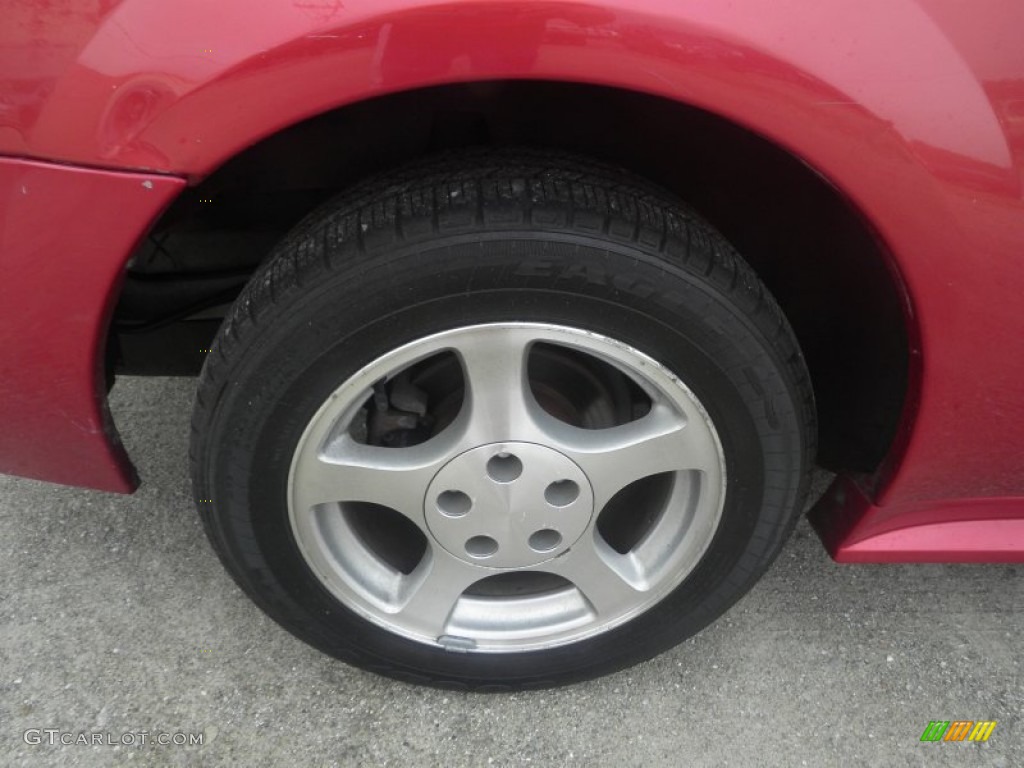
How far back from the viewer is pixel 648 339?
4.25ft

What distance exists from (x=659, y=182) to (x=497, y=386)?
0.52 meters

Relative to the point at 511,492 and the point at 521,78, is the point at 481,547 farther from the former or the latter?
the point at 521,78

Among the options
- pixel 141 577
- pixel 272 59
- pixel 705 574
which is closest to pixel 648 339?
pixel 705 574

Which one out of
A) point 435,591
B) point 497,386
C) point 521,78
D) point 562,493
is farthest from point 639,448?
point 521,78

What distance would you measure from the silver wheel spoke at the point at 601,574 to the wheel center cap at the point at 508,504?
3cm

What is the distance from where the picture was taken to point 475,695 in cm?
171

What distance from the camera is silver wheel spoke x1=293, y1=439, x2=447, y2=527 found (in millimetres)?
1400

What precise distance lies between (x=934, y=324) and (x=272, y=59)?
1.03m

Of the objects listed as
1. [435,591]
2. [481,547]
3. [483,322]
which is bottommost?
[435,591]

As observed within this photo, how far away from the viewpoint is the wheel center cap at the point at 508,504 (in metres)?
1.42

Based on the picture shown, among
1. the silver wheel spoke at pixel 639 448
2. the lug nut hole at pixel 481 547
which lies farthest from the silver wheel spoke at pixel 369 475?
the silver wheel spoke at pixel 639 448

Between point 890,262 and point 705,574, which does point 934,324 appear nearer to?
point 890,262

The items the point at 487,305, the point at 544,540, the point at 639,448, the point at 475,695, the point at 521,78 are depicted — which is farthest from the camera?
the point at 475,695

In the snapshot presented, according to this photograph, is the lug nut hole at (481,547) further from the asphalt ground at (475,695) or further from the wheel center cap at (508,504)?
the asphalt ground at (475,695)
